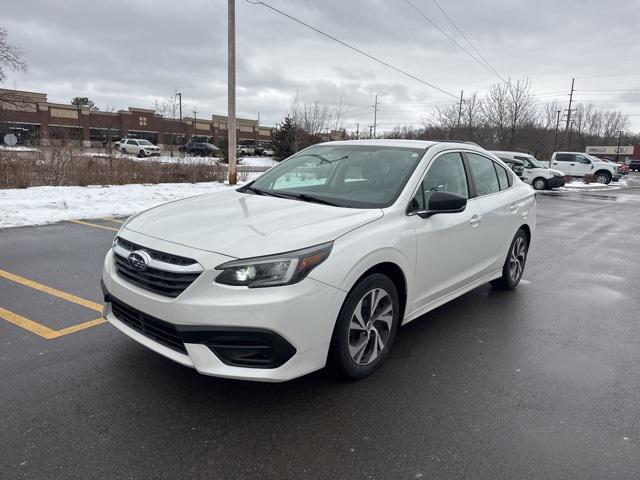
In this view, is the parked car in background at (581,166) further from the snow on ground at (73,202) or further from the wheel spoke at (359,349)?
the wheel spoke at (359,349)

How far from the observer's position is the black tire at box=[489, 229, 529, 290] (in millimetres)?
5336

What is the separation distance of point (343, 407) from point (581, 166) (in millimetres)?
33023

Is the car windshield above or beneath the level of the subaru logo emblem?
above

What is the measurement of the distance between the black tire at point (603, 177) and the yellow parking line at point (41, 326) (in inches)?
1358

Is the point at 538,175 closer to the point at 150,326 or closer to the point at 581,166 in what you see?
the point at 581,166

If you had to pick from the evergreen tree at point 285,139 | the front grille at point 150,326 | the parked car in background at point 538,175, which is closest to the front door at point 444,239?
the front grille at point 150,326

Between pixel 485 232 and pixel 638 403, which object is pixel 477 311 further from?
pixel 638 403

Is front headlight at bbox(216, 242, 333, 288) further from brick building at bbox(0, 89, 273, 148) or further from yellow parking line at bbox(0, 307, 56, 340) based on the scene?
brick building at bbox(0, 89, 273, 148)

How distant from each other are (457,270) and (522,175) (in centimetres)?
2247

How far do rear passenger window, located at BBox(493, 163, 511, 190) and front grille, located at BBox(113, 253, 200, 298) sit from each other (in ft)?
12.5

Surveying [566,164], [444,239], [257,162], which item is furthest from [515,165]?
[257,162]

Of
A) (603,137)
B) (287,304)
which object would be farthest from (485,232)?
(603,137)

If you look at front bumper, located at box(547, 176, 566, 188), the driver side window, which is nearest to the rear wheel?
front bumper, located at box(547, 176, 566, 188)

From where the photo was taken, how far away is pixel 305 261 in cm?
271
